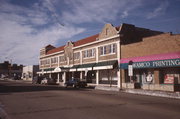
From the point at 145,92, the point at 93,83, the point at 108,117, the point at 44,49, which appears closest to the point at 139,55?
the point at 145,92

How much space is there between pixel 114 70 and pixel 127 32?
625 cm

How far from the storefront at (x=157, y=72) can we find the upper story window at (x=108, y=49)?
4060 millimetres

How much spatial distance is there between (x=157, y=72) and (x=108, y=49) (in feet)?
36.3

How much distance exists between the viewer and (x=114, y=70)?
31688 mm

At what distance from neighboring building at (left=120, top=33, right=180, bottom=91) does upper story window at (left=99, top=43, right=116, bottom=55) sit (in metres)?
3.11

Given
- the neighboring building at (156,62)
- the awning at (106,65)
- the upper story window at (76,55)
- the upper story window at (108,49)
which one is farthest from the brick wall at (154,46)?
the upper story window at (76,55)

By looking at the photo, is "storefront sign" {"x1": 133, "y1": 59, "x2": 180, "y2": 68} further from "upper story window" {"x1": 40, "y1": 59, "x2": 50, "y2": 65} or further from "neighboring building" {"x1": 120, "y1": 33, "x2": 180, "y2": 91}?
"upper story window" {"x1": 40, "y1": 59, "x2": 50, "y2": 65}

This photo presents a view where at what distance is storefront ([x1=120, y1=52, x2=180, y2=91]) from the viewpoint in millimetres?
21391

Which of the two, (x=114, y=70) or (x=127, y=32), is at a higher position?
(x=127, y=32)

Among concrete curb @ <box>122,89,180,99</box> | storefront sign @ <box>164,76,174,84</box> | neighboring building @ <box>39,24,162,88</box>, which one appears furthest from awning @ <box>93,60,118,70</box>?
storefront sign @ <box>164,76,174,84</box>

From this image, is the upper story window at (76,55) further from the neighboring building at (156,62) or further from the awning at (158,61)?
the awning at (158,61)

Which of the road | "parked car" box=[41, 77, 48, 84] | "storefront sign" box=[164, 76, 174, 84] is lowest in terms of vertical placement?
the road

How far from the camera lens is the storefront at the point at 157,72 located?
21.4 meters

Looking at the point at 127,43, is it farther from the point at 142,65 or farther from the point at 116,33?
the point at 142,65
